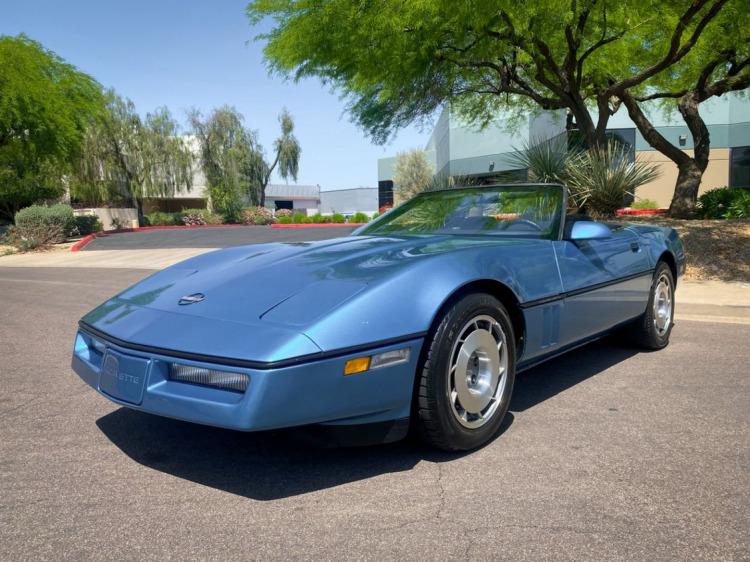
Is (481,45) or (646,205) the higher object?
(481,45)

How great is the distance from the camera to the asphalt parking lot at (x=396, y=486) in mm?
2045

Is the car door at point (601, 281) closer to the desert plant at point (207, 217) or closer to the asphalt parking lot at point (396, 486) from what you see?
the asphalt parking lot at point (396, 486)

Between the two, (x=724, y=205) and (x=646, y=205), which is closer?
(x=724, y=205)

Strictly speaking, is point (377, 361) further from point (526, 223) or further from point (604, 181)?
point (604, 181)

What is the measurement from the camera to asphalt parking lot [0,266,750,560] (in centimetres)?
204

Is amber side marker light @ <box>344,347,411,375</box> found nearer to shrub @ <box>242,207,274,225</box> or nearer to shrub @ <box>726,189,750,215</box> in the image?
shrub @ <box>726,189,750,215</box>

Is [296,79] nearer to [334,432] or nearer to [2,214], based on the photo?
[334,432]

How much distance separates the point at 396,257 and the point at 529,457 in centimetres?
110

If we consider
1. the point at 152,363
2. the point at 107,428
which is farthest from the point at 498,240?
the point at 107,428

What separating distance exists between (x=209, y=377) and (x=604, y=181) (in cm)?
965

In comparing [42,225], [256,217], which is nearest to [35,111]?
[42,225]

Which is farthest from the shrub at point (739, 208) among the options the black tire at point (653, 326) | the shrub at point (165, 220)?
the shrub at point (165, 220)

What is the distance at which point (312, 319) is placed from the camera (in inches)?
93.0

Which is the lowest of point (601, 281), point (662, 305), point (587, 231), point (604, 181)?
point (662, 305)
